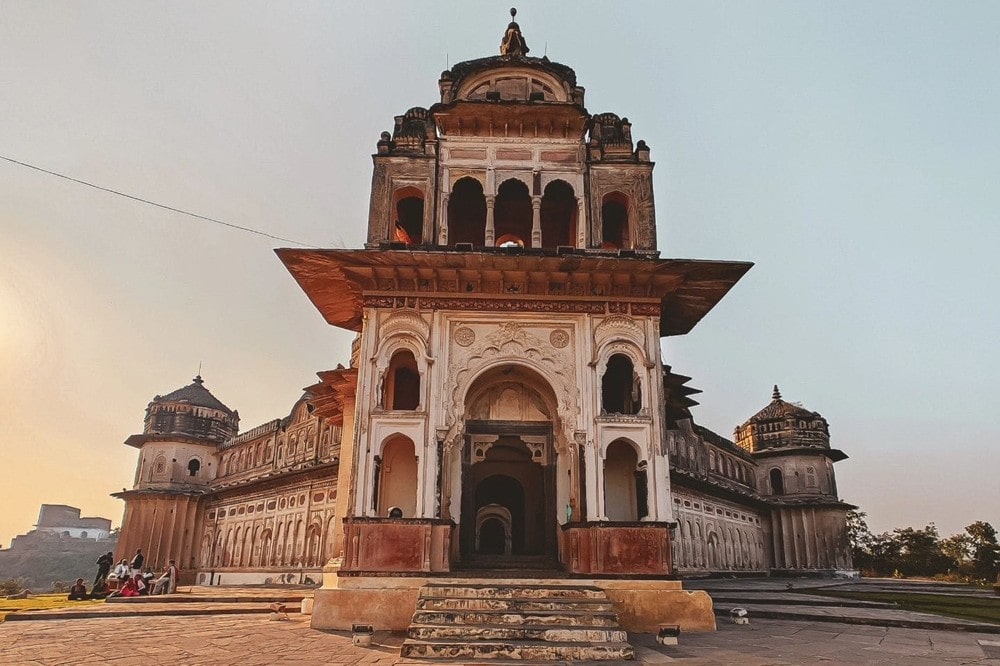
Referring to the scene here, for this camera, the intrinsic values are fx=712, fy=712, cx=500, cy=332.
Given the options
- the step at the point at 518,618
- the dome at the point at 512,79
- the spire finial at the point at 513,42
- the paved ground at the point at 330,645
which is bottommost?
the paved ground at the point at 330,645

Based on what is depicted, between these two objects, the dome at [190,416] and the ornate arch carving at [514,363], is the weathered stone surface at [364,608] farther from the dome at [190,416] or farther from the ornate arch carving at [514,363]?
the dome at [190,416]

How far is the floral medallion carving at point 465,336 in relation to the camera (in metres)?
13.9

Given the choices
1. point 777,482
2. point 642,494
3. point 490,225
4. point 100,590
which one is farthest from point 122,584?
point 777,482

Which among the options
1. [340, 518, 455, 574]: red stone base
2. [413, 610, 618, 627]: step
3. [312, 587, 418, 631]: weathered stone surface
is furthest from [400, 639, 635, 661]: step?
[340, 518, 455, 574]: red stone base

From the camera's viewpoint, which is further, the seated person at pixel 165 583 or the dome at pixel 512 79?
the seated person at pixel 165 583

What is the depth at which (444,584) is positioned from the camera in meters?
11.4

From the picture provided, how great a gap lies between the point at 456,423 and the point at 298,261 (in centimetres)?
444

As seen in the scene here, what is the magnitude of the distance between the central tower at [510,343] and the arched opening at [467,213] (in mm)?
149

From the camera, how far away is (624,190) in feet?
51.6

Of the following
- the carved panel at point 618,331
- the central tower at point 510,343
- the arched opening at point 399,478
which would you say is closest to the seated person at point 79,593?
the central tower at point 510,343

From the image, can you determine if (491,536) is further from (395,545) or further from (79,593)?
(79,593)

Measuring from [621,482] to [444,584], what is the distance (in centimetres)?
479

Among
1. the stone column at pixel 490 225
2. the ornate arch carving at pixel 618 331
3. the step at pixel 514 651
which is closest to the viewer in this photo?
the step at pixel 514 651

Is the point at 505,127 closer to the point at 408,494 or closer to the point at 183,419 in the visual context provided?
the point at 408,494
